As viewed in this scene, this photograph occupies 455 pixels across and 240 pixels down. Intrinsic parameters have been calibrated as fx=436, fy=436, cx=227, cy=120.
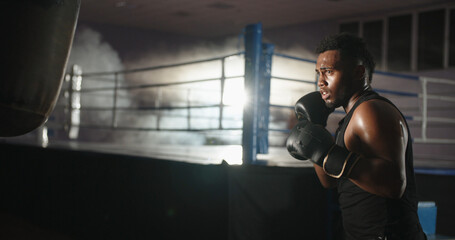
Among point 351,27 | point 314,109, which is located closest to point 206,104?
point 351,27

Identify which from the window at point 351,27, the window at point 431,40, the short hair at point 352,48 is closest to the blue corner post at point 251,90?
the short hair at point 352,48

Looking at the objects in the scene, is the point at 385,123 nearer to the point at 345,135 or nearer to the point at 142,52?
the point at 345,135

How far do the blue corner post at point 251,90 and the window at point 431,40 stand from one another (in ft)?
20.9

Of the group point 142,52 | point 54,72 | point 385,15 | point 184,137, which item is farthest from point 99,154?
point 142,52

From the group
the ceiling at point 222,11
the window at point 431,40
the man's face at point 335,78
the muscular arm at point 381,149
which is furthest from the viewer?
the ceiling at point 222,11

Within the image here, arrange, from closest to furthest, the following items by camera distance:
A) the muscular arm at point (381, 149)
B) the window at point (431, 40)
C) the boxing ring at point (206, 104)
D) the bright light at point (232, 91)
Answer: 1. the muscular arm at point (381, 149)
2. the boxing ring at point (206, 104)
3. the window at point (431, 40)
4. the bright light at point (232, 91)

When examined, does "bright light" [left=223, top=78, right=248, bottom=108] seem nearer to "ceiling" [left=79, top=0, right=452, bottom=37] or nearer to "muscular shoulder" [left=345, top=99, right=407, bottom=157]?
"ceiling" [left=79, top=0, right=452, bottom=37]

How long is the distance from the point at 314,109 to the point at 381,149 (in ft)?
1.43

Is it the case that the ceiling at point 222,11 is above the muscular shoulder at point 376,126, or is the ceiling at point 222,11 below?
above

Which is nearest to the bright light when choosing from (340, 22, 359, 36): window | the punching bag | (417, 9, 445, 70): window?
(340, 22, 359, 36): window

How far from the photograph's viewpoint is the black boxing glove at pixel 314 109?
154 cm

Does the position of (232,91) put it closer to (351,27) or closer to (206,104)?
(206,104)

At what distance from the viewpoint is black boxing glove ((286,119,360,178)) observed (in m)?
1.19

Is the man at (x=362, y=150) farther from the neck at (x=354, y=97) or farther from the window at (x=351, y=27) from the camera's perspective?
the window at (x=351, y=27)
